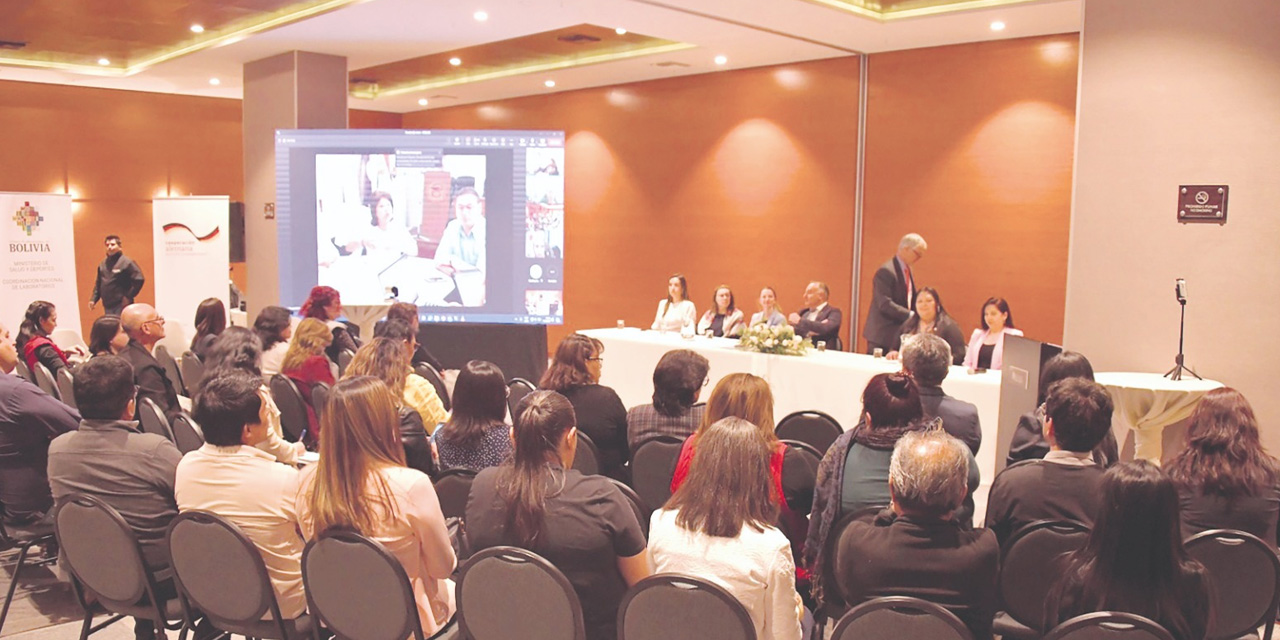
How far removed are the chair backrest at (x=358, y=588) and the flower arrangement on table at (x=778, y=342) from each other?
14.9 feet

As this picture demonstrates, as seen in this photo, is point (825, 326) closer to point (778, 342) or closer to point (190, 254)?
point (778, 342)

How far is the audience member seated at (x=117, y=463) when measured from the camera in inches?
127

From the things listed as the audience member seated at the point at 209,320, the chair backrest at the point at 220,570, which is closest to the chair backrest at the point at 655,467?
the chair backrest at the point at 220,570

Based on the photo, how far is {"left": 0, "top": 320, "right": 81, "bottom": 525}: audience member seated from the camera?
13.0ft

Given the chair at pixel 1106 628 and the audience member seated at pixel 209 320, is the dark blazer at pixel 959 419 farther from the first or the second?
the audience member seated at pixel 209 320

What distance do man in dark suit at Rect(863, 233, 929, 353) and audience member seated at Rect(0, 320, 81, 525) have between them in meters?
5.62

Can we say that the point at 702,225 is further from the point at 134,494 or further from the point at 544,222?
the point at 134,494

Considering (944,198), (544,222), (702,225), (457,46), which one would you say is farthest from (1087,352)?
(457,46)

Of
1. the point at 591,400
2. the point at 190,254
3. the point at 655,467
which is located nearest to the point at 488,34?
the point at 190,254

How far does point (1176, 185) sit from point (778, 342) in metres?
2.67

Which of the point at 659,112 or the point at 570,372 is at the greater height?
the point at 659,112

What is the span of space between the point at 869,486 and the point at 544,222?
6033 millimetres

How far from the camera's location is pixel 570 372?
4.36m

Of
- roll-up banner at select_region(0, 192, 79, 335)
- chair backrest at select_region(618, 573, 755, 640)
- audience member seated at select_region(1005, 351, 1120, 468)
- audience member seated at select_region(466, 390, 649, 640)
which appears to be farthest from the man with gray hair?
roll-up banner at select_region(0, 192, 79, 335)
